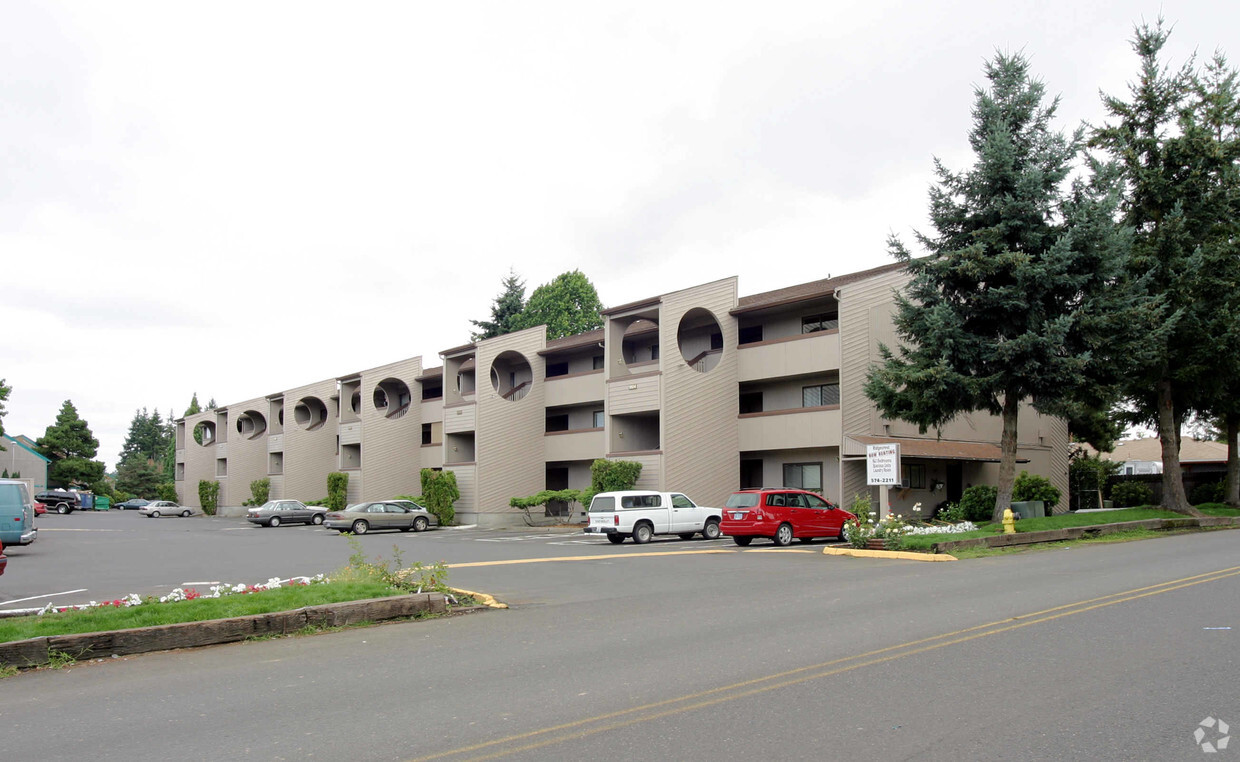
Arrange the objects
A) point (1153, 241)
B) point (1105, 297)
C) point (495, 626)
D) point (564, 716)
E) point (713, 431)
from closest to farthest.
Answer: point (564, 716), point (495, 626), point (1105, 297), point (1153, 241), point (713, 431)

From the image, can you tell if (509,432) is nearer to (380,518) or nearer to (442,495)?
(442,495)

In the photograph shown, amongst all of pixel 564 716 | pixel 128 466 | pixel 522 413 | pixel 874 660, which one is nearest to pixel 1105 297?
pixel 874 660

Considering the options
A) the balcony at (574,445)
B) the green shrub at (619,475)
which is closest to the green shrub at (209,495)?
the balcony at (574,445)

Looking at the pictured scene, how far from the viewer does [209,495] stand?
226ft

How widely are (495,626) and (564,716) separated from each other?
4.88 m

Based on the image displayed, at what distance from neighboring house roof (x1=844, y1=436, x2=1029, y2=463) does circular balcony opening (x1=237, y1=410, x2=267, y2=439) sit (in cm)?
5107

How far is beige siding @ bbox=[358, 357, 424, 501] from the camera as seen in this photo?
5147 centimetres

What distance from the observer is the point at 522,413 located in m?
44.6

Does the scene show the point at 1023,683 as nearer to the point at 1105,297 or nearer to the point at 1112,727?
the point at 1112,727

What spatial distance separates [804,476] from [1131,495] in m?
20.4

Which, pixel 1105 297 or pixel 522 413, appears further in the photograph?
pixel 522 413

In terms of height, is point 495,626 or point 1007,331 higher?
point 1007,331

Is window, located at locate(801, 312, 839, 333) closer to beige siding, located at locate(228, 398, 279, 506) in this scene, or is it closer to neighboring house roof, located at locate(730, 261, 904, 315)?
neighboring house roof, located at locate(730, 261, 904, 315)

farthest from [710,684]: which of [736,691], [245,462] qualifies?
[245,462]
